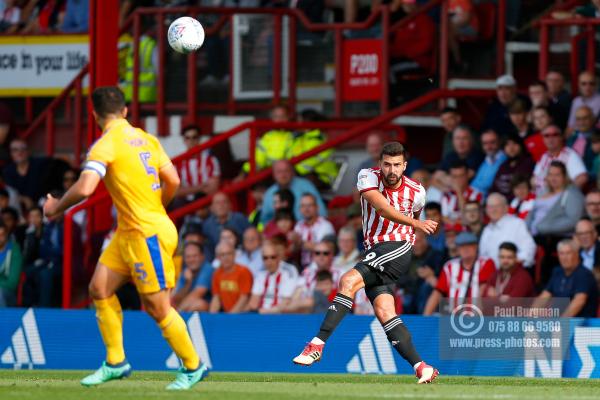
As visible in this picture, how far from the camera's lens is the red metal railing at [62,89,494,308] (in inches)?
612

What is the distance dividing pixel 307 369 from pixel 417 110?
15.4 ft

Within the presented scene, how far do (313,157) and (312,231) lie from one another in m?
1.43

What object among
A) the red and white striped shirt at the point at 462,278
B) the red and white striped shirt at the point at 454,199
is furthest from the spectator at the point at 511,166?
the red and white striped shirt at the point at 462,278

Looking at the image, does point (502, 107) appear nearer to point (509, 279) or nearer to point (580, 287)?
point (509, 279)

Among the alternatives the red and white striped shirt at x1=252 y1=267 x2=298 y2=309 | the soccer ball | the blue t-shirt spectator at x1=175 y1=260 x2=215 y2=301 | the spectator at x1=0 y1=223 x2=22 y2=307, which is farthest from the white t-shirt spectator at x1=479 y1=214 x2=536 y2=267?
the spectator at x1=0 y1=223 x2=22 y2=307

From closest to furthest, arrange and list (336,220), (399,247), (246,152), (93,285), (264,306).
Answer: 1. (93,285)
2. (399,247)
3. (264,306)
4. (336,220)
5. (246,152)

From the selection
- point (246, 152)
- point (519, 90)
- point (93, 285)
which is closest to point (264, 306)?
point (246, 152)

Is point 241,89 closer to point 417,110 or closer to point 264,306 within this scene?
point 417,110

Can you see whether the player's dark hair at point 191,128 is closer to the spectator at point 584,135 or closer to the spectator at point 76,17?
the spectator at point 76,17

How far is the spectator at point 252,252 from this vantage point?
15070 mm

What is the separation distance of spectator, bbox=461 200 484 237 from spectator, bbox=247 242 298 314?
1.87 m

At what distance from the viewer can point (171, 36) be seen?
12391 millimetres

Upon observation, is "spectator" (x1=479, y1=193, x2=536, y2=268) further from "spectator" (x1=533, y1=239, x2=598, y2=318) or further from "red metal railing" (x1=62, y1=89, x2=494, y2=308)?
"red metal railing" (x1=62, y1=89, x2=494, y2=308)

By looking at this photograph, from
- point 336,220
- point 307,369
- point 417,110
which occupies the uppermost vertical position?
point 417,110
